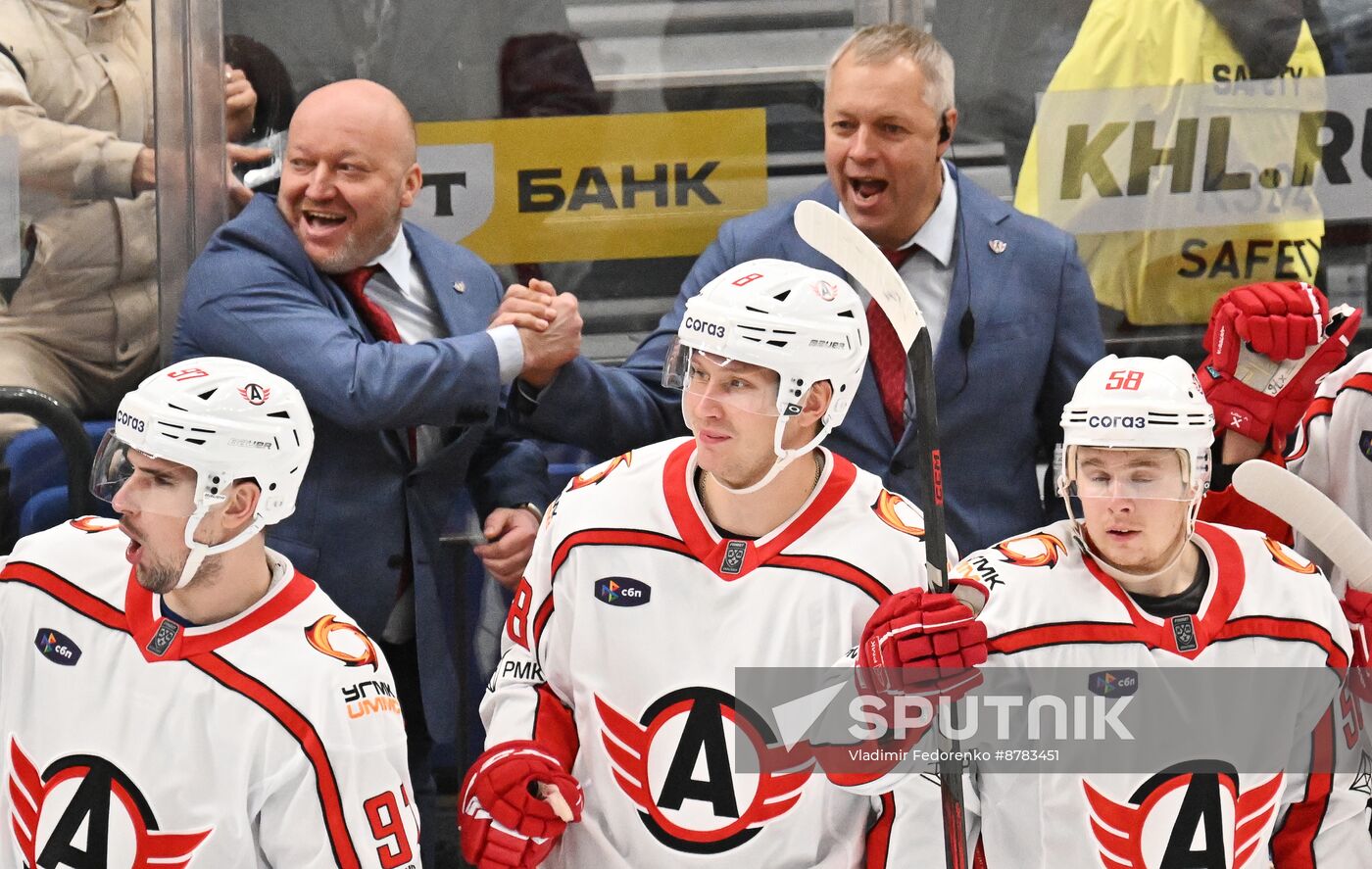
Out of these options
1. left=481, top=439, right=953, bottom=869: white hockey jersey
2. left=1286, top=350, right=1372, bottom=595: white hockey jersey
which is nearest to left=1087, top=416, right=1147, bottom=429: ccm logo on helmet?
left=481, top=439, right=953, bottom=869: white hockey jersey

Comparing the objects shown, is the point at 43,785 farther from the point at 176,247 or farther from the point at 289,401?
the point at 176,247

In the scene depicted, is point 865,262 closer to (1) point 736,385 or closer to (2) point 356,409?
(1) point 736,385

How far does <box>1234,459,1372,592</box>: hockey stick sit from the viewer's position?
2.97 metres

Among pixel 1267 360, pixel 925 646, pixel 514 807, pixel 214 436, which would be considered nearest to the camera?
pixel 925 646

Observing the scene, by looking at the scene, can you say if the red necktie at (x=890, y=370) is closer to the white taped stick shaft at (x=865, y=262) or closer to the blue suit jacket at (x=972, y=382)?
the blue suit jacket at (x=972, y=382)

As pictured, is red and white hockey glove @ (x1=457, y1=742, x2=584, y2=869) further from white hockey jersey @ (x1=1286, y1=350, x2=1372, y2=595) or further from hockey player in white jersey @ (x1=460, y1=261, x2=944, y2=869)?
white hockey jersey @ (x1=1286, y1=350, x2=1372, y2=595)

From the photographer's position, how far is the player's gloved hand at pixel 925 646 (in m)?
2.45

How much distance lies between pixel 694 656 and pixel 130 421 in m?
0.87

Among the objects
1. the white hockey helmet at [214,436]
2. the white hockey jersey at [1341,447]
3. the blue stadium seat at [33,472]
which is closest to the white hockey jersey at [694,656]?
the white hockey helmet at [214,436]

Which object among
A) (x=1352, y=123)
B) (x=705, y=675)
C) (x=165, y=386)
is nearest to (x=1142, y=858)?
(x=705, y=675)

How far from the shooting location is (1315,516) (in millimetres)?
3008

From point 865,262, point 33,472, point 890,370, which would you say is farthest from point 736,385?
point 33,472

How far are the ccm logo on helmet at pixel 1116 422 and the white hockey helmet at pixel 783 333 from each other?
357 mm

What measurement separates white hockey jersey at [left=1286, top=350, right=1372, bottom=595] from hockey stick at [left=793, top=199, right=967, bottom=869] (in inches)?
42.6
